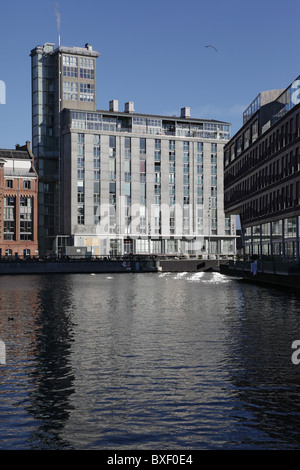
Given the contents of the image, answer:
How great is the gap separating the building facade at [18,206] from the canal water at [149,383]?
121 meters

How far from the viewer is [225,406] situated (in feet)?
48.8

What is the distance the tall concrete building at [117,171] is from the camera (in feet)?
520

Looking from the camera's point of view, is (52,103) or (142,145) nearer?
(142,145)

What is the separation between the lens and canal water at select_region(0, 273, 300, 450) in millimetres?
12711

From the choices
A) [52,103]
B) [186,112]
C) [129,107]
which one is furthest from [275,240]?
[52,103]

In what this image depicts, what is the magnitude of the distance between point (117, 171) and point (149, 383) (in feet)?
479

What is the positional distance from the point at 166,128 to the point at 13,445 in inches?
6365

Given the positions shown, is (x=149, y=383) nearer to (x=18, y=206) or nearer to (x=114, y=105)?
(x=18, y=206)

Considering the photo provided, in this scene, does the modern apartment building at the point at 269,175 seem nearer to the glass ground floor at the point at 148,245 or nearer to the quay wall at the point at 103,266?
the quay wall at the point at 103,266

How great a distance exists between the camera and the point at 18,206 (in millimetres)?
154250

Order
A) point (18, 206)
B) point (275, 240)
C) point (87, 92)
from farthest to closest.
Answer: point (87, 92)
point (18, 206)
point (275, 240)

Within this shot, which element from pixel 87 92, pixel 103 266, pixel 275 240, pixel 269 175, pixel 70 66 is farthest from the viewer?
pixel 70 66

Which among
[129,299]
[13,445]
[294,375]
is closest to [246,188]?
[129,299]

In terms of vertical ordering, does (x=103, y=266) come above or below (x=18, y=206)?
below
